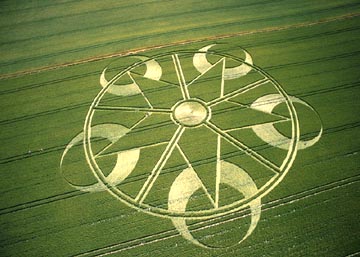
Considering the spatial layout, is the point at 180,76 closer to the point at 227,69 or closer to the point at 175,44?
the point at 227,69

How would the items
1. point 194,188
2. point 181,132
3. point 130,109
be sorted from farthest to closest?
point 130,109 < point 181,132 < point 194,188

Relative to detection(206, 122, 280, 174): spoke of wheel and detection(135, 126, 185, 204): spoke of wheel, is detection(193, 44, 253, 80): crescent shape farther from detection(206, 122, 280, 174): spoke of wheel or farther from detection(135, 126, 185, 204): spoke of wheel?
detection(135, 126, 185, 204): spoke of wheel

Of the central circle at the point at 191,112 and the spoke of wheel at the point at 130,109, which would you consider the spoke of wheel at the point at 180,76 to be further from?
the spoke of wheel at the point at 130,109

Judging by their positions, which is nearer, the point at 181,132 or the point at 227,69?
the point at 181,132

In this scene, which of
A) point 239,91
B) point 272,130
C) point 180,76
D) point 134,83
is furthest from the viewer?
point 180,76

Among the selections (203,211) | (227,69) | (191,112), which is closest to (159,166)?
(203,211)

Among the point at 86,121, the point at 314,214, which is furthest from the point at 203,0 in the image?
the point at 314,214

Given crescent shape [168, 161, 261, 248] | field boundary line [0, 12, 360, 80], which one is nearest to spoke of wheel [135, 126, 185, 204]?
crescent shape [168, 161, 261, 248]

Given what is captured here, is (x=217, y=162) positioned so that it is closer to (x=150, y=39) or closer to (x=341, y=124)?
(x=341, y=124)
